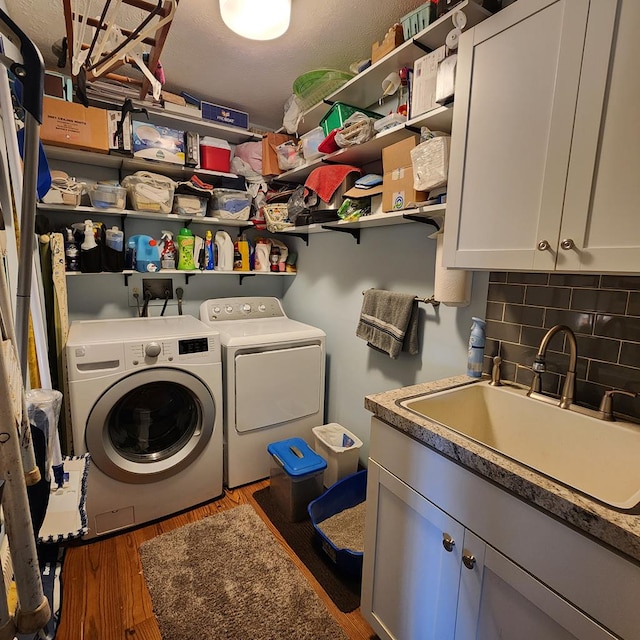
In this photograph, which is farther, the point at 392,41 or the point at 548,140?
the point at 392,41

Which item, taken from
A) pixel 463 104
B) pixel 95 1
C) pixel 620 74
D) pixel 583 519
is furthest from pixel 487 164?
pixel 95 1

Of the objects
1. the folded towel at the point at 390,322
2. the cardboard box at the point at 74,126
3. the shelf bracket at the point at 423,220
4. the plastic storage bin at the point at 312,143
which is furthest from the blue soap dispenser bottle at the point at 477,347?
the cardboard box at the point at 74,126

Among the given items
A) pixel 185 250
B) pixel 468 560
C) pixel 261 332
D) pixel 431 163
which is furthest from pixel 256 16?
pixel 468 560

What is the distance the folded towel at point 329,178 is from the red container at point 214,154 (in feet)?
2.70

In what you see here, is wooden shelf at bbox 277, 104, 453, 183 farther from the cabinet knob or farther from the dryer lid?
the cabinet knob

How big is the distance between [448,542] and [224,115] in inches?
105

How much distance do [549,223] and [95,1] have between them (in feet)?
6.60

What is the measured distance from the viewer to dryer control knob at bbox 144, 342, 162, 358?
177 cm

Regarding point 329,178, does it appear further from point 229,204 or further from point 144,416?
point 144,416

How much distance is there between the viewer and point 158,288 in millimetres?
2539

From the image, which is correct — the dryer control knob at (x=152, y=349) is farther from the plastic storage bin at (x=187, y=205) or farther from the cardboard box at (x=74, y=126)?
the cardboard box at (x=74, y=126)

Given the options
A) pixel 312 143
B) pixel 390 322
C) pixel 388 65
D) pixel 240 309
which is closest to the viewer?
pixel 388 65

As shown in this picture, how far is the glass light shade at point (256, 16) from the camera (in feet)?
4.36

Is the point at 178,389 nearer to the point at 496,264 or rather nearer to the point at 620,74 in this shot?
the point at 496,264
